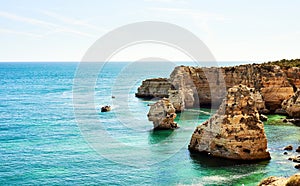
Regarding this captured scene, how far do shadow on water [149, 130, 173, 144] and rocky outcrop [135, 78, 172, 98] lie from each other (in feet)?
117

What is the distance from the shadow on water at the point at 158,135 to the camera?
4756cm

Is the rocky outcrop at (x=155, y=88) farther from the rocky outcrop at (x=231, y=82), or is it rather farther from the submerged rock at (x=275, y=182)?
the submerged rock at (x=275, y=182)

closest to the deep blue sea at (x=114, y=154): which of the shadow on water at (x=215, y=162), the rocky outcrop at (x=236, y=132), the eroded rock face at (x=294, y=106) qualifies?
the shadow on water at (x=215, y=162)

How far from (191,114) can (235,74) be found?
12.3 m

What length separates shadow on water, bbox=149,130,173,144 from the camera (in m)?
47.6

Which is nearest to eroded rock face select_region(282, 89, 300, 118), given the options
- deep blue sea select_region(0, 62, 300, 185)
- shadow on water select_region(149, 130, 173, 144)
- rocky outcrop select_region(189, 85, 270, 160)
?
deep blue sea select_region(0, 62, 300, 185)

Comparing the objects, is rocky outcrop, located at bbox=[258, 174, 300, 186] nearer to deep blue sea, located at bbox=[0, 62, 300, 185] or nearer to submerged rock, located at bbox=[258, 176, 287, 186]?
submerged rock, located at bbox=[258, 176, 287, 186]

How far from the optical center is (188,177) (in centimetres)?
3303

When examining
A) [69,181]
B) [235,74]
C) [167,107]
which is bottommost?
[69,181]

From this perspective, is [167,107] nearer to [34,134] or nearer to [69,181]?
[34,134]

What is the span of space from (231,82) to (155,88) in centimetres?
2459

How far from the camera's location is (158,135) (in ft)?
166

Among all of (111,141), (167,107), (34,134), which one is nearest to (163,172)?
(111,141)

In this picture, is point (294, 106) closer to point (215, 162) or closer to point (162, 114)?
point (162, 114)
